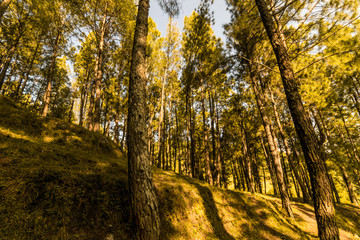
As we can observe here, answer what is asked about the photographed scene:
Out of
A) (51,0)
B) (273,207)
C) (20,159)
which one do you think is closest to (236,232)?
(273,207)

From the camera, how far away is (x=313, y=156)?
3.01 m

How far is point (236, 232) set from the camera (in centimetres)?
604

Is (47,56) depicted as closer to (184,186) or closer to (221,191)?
(184,186)

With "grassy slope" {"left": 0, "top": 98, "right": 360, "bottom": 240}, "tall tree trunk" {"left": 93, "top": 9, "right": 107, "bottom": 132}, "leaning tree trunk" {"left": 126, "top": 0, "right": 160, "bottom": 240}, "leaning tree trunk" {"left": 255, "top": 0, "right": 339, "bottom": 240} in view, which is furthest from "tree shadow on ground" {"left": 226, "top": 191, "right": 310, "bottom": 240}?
"tall tree trunk" {"left": 93, "top": 9, "right": 107, "bottom": 132}

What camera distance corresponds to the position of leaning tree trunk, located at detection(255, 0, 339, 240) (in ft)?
9.04

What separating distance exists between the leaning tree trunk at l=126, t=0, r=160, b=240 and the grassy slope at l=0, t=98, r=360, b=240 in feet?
3.90

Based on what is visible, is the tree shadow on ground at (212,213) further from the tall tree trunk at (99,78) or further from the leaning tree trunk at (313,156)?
the tall tree trunk at (99,78)

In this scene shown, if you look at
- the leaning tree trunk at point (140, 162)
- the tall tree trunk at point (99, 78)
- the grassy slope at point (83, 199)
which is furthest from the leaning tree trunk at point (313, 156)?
the tall tree trunk at point (99, 78)

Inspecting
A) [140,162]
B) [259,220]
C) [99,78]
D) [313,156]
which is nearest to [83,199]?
[140,162]

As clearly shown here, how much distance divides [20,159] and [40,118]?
13.1ft

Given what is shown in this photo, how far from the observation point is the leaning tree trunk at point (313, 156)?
275 cm

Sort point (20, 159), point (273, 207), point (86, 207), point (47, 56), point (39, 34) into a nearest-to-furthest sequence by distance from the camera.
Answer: point (86, 207), point (20, 159), point (273, 207), point (39, 34), point (47, 56)

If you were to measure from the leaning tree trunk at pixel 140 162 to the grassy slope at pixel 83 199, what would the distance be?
1188mm

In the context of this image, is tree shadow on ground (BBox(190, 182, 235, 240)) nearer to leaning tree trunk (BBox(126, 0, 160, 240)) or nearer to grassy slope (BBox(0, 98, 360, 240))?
grassy slope (BBox(0, 98, 360, 240))
